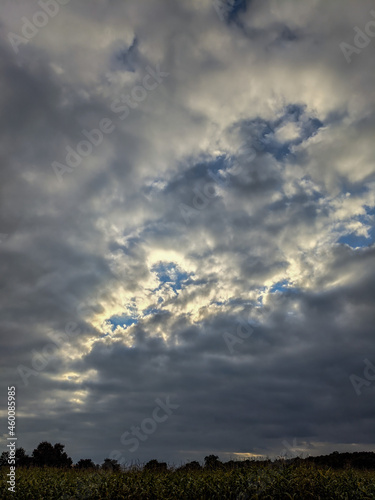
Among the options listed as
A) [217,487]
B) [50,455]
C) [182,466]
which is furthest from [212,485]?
[50,455]

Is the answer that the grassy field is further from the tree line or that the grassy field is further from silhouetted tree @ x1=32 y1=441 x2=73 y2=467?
silhouetted tree @ x1=32 y1=441 x2=73 y2=467

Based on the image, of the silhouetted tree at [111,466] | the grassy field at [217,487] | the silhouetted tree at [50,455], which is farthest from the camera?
the silhouetted tree at [50,455]

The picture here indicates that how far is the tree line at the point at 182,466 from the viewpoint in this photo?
103 ft

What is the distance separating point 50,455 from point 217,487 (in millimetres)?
49871

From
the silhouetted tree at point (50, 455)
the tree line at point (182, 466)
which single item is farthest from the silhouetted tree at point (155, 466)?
the silhouetted tree at point (50, 455)

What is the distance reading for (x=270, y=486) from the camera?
78.7 ft

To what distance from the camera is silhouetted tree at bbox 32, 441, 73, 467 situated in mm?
63388

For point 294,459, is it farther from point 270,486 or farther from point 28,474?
point 28,474

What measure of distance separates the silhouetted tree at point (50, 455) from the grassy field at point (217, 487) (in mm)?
40572

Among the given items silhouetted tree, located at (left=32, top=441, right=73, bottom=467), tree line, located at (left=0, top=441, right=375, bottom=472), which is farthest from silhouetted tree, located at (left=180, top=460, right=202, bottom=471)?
silhouetted tree, located at (left=32, top=441, right=73, bottom=467)

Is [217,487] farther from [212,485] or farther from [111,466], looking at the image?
[111,466]

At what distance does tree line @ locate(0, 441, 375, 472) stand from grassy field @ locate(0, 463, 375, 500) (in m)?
3.33

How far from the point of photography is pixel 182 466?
3180cm

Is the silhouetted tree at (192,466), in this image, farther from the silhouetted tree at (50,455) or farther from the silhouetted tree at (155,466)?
the silhouetted tree at (50,455)
